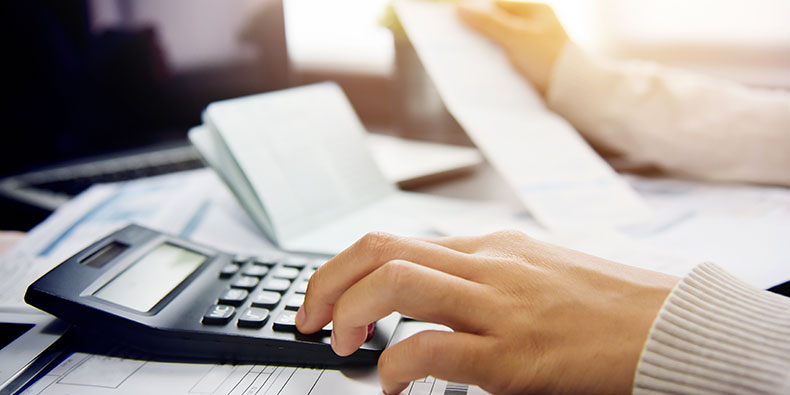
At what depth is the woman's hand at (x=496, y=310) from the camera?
0.84ft

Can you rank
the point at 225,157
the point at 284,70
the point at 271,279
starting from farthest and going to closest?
the point at 284,70 < the point at 225,157 < the point at 271,279

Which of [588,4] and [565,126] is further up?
[588,4]

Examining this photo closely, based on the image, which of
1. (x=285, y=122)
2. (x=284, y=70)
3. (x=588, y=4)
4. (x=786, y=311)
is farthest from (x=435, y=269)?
(x=588, y=4)

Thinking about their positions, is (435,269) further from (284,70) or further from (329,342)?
(284,70)

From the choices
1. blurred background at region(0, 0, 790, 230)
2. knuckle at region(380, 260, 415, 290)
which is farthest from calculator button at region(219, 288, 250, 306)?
blurred background at region(0, 0, 790, 230)

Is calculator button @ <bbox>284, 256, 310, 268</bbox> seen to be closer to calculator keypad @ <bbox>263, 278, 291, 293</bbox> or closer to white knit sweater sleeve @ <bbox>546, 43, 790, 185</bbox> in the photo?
calculator keypad @ <bbox>263, 278, 291, 293</bbox>

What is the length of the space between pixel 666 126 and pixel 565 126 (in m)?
0.12

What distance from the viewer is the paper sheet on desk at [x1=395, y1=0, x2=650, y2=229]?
52 cm

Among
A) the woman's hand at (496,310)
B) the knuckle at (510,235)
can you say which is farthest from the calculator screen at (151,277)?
the knuckle at (510,235)

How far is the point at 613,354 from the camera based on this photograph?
0.25m

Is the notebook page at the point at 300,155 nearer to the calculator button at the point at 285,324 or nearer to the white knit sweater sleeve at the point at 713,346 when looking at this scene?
the calculator button at the point at 285,324

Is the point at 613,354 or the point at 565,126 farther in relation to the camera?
the point at 565,126

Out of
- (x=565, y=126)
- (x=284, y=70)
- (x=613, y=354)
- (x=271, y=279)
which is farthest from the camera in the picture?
(x=284, y=70)

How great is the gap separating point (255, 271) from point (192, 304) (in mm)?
52
